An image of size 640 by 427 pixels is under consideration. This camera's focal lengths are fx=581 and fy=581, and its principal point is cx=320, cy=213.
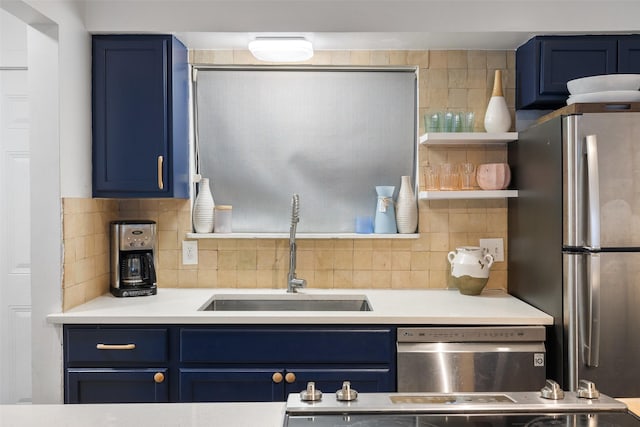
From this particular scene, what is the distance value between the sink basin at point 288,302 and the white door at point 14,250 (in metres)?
1.21

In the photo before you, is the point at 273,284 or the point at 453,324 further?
the point at 273,284

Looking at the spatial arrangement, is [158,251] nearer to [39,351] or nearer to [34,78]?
[39,351]

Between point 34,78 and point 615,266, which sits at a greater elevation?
point 34,78

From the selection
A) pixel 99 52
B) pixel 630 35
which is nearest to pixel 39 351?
pixel 99 52

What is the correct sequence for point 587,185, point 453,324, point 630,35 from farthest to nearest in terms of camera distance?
point 630,35, point 453,324, point 587,185

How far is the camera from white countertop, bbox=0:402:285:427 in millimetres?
1154

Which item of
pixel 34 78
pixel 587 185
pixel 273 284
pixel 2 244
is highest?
pixel 34 78

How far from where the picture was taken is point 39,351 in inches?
101

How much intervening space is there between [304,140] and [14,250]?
5.90 feet

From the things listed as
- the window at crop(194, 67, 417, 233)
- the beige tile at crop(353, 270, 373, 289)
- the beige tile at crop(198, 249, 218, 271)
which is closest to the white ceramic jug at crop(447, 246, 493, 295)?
the beige tile at crop(353, 270, 373, 289)

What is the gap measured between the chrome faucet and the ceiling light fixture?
0.73 meters

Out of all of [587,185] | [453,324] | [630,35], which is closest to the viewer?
[587,185]

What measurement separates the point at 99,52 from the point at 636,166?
2.52m

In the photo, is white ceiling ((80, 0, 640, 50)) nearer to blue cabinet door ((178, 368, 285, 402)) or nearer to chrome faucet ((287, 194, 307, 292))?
chrome faucet ((287, 194, 307, 292))
